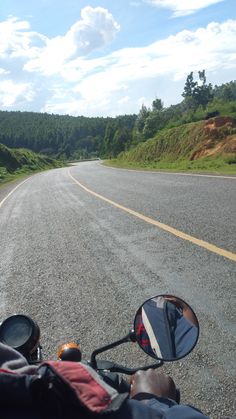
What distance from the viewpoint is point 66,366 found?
1356mm

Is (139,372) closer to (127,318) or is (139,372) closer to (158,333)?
(158,333)

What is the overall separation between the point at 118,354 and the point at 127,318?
24.5 inches

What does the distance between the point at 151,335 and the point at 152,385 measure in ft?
0.73

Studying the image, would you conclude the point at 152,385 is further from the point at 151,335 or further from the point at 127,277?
the point at 127,277

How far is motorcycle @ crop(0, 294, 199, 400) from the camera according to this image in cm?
189

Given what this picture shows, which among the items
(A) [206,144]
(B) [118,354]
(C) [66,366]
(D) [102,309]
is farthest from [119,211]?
(A) [206,144]

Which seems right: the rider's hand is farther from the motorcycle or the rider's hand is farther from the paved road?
the paved road

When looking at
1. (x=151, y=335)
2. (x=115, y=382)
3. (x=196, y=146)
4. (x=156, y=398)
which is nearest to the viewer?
(x=156, y=398)

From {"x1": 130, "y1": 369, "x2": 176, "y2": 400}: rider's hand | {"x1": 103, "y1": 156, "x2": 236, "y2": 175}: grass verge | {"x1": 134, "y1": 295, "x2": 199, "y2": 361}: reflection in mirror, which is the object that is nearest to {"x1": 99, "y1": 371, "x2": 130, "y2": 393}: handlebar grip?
{"x1": 130, "y1": 369, "x2": 176, "y2": 400}: rider's hand

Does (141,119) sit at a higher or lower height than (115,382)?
higher

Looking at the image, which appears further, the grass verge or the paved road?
the grass verge

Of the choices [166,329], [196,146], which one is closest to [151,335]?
[166,329]

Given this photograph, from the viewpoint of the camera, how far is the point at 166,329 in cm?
194

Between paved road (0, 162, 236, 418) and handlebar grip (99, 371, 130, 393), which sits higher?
handlebar grip (99, 371, 130, 393)
